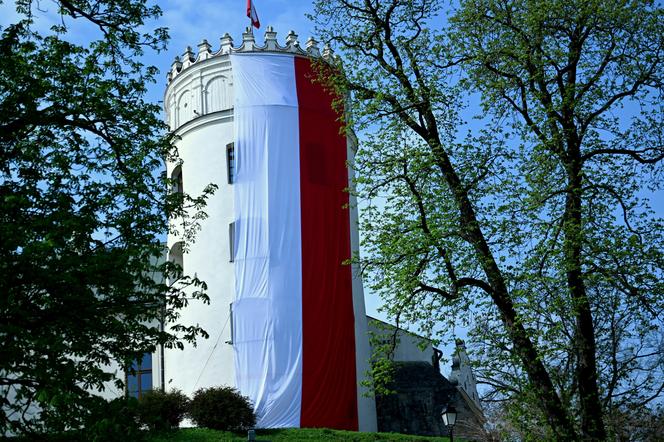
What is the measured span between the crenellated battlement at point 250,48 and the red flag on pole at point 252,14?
371mm

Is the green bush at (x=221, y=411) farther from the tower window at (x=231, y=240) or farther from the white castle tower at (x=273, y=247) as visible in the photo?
the tower window at (x=231, y=240)

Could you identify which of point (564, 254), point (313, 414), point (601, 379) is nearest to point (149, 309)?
point (564, 254)

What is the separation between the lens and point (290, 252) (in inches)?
1248

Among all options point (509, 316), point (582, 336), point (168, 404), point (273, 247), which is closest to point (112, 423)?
point (509, 316)

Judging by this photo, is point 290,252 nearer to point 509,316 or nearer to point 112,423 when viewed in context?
point 509,316

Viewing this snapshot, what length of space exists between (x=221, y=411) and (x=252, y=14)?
16979mm

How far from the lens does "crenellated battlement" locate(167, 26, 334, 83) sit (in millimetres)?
34312

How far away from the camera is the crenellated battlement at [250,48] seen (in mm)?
34312

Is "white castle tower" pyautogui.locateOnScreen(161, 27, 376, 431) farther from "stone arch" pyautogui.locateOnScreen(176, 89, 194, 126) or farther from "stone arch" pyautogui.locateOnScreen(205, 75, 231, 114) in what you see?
"stone arch" pyautogui.locateOnScreen(176, 89, 194, 126)

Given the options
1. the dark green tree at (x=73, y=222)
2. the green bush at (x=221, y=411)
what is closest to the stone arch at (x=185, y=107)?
the green bush at (x=221, y=411)

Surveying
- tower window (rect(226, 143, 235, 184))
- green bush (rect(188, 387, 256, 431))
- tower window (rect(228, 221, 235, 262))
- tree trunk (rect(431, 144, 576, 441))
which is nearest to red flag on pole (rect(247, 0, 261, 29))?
tower window (rect(226, 143, 235, 184))

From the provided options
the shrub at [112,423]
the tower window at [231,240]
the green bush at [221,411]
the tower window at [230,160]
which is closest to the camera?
the shrub at [112,423]

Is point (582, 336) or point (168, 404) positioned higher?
point (582, 336)

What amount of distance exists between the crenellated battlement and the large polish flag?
0.49 m
